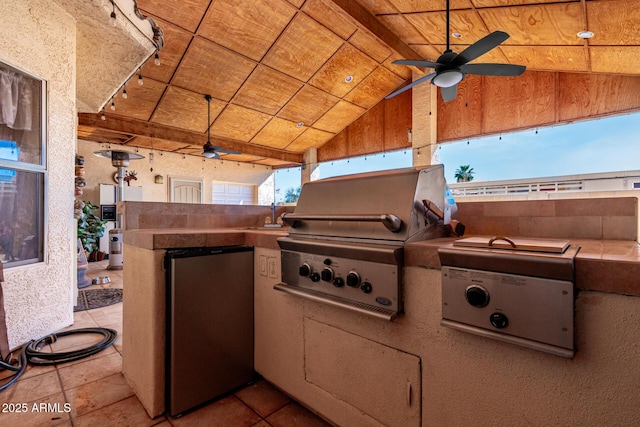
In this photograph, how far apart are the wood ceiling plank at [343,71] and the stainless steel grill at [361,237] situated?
5.08m

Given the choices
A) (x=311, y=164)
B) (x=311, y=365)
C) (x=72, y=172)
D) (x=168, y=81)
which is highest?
(x=168, y=81)

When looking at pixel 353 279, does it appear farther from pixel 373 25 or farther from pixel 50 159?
pixel 373 25

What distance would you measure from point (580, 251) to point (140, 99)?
22.6ft

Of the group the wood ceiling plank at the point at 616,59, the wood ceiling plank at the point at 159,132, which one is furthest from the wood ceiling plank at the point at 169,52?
the wood ceiling plank at the point at 616,59

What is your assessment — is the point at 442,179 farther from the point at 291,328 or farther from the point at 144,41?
the point at 144,41

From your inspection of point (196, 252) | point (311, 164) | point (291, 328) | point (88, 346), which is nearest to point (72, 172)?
point (88, 346)

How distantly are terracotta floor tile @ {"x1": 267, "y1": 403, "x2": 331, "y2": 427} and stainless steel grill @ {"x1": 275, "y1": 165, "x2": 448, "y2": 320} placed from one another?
63 cm

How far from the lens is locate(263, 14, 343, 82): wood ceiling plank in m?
4.95

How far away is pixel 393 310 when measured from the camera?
1.06 meters

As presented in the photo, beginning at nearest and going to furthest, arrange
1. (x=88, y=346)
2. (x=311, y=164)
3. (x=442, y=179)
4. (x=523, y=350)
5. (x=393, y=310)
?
(x=523, y=350) < (x=393, y=310) < (x=442, y=179) < (x=88, y=346) < (x=311, y=164)

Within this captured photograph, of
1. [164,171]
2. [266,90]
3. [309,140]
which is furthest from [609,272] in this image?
[164,171]

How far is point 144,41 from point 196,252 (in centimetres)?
237

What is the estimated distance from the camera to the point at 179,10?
4160 millimetres

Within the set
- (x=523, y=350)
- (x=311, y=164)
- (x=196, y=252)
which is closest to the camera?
(x=523, y=350)
